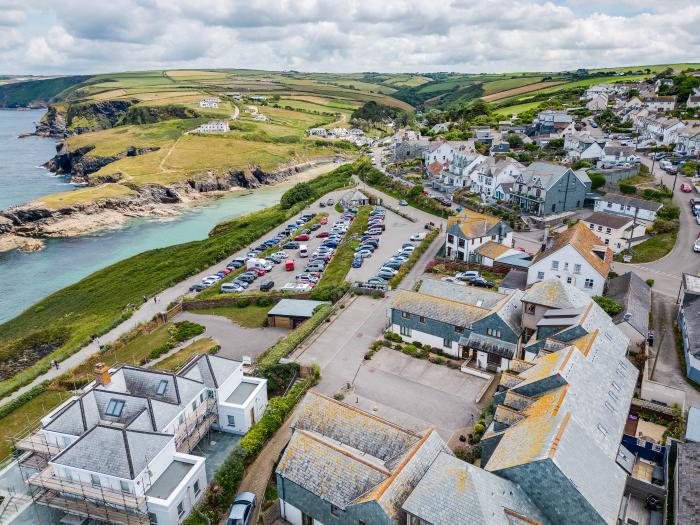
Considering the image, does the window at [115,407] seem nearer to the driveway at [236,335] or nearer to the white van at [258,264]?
the driveway at [236,335]

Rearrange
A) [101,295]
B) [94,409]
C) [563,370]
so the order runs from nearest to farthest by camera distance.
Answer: [563,370], [94,409], [101,295]

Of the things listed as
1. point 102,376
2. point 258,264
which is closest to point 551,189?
point 258,264

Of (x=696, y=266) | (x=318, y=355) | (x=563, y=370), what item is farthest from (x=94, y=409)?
(x=696, y=266)

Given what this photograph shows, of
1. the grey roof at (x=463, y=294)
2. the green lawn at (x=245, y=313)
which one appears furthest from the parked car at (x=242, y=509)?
the green lawn at (x=245, y=313)

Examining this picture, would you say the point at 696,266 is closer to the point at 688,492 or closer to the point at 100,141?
the point at 688,492

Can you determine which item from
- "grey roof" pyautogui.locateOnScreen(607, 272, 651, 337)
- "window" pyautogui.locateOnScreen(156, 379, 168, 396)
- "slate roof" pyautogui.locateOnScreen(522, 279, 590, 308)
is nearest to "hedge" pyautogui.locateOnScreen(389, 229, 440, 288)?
"slate roof" pyautogui.locateOnScreen(522, 279, 590, 308)

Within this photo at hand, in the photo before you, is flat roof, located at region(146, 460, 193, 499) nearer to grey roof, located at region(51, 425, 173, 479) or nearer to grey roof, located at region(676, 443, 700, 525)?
grey roof, located at region(51, 425, 173, 479)

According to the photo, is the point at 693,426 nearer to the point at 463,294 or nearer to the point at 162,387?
the point at 463,294
